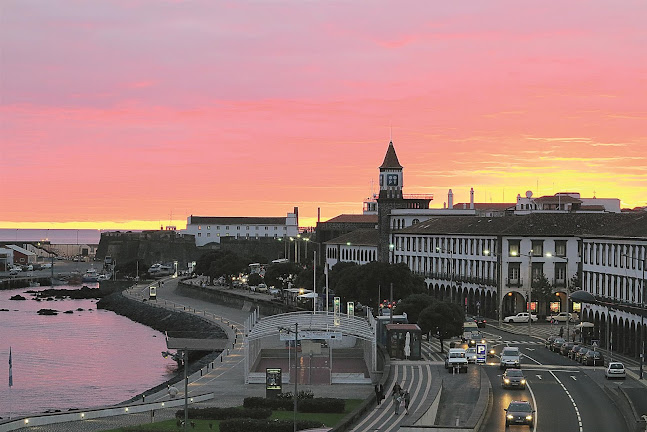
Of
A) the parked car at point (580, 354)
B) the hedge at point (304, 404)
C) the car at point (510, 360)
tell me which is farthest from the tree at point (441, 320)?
the hedge at point (304, 404)

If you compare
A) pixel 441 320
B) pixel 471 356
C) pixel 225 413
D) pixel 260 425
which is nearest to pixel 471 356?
pixel 471 356

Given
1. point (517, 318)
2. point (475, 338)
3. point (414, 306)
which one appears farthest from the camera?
point (517, 318)

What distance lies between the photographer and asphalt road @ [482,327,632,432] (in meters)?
56.8

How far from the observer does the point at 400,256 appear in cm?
17075

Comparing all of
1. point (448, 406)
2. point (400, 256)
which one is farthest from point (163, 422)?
point (400, 256)

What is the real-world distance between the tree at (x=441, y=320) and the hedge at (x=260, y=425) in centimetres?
3855

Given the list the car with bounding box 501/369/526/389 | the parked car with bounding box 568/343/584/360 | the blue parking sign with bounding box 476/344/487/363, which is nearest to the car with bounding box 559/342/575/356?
the parked car with bounding box 568/343/584/360

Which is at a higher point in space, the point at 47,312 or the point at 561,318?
the point at 561,318

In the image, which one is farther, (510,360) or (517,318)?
(517,318)

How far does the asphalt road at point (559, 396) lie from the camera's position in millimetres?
56791

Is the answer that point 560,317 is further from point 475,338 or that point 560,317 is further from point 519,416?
point 519,416

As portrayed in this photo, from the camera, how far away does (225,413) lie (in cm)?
5972

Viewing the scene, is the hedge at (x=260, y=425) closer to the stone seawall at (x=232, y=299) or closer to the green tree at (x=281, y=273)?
the stone seawall at (x=232, y=299)

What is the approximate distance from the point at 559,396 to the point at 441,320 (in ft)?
89.1
